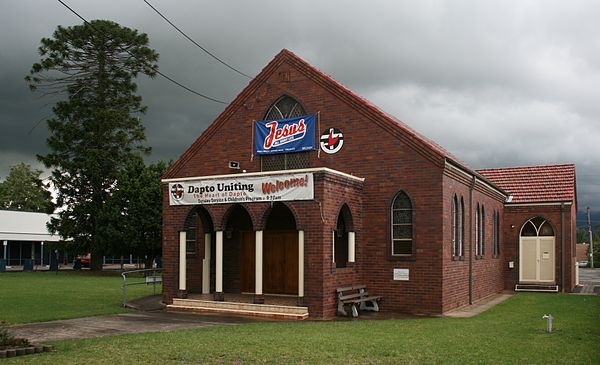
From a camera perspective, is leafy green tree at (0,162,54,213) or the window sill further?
leafy green tree at (0,162,54,213)

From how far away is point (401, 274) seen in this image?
61.1 ft

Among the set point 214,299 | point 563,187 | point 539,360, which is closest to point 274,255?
point 214,299

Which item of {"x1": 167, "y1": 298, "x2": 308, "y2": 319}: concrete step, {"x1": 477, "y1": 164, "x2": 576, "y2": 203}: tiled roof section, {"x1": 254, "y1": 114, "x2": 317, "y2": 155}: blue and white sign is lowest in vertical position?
{"x1": 167, "y1": 298, "x2": 308, "y2": 319}: concrete step

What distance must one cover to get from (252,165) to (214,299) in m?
4.94

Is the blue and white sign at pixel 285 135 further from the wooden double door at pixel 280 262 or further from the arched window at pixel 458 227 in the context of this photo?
the arched window at pixel 458 227

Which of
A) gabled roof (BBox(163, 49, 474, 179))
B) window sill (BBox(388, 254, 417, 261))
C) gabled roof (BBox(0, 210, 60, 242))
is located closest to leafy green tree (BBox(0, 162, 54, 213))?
gabled roof (BBox(0, 210, 60, 242))

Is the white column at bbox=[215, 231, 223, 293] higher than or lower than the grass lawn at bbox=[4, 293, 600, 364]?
higher

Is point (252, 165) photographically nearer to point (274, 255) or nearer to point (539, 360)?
point (274, 255)

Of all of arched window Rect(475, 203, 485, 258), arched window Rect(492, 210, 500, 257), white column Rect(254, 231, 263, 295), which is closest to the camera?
white column Rect(254, 231, 263, 295)

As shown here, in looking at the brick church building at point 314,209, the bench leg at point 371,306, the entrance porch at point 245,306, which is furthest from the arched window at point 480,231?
the entrance porch at point 245,306

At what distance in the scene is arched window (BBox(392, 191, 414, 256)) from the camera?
1878 cm

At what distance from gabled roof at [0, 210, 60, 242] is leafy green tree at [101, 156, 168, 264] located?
1643 centimetres

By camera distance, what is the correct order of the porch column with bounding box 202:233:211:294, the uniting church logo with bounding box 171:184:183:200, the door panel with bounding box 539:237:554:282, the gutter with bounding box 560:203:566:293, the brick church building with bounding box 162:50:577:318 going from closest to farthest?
the brick church building with bounding box 162:50:577:318 → the uniting church logo with bounding box 171:184:183:200 → the porch column with bounding box 202:233:211:294 → the gutter with bounding box 560:203:566:293 → the door panel with bounding box 539:237:554:282

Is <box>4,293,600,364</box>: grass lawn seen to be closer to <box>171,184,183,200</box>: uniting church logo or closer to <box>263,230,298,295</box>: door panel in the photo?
<box>263,230,298,295</box>: door panel
